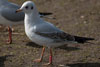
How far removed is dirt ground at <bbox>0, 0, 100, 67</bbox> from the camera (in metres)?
6.98

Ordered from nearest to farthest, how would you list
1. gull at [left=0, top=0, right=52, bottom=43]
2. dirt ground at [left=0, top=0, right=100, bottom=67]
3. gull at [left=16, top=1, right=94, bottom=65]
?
gull at [left=16, top=1, right=94, bottom=65] < dirt ground at [left=0, top=0, right=100, bottom=67] < gull at [left=0, top=0, right=52, bottom=43]

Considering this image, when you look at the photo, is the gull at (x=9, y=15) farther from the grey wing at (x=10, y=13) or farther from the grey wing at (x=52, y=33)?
the grey wing at (x=52, y=33)

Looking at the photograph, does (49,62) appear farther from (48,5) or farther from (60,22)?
(48,5)

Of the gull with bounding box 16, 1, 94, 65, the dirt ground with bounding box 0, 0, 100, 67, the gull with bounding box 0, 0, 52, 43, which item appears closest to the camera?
the gull with bounding box 16, 1, 94, 65

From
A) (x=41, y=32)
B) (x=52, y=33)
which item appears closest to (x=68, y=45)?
(x=52, y=33)

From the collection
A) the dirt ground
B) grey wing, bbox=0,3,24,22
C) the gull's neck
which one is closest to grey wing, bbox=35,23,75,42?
the gull's neck

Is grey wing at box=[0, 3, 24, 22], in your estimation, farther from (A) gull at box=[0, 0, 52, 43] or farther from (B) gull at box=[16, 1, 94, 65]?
(B) gull at box=[16, 1, 94, 65]

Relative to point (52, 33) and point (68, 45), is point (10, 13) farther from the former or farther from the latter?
A: point (52, 33)

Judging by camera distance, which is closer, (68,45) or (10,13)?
(68,45)

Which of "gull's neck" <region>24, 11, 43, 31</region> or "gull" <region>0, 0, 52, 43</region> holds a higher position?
"gull" <region>0, 0, 52, 43</region>

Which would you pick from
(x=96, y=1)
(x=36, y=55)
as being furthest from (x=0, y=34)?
(x=96, y=1)

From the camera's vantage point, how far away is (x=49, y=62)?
681cm

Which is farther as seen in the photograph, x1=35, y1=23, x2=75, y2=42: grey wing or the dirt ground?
the dirt ground

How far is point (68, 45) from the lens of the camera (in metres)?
8.03
